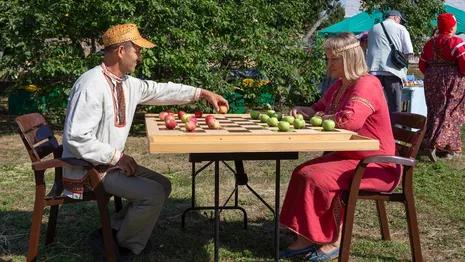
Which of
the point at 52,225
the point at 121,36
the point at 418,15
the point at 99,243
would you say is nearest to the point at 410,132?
the point at 121,36

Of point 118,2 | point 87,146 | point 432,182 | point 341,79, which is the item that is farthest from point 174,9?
point 87,146

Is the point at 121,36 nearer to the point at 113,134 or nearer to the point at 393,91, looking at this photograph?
the point at 113,134

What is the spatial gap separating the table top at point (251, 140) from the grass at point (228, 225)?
1.05 m

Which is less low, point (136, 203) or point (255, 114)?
point (255, 114)

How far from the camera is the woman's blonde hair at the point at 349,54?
3.98 m

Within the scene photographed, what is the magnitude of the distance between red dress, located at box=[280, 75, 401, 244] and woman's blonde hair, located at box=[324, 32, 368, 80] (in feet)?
0.27

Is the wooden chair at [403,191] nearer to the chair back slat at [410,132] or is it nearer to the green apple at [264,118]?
the chair back slat at [410,132]

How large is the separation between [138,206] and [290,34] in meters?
6.76

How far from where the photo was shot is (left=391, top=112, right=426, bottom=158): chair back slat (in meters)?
3.82

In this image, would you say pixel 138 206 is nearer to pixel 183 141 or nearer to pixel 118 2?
pixel 183 141

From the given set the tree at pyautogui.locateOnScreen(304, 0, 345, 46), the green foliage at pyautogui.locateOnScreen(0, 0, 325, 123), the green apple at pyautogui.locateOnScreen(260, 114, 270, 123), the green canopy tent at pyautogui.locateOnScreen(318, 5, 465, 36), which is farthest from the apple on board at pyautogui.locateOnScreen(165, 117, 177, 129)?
the green canopy tent at pyautogui.locateOnScreen(318, 5, 465, 36)

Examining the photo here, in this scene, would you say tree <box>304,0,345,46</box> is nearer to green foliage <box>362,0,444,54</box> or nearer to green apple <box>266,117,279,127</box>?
green foliage <box>362,0,444,54</box>

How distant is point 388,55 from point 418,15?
5.25 meters

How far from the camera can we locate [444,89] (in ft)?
24.8
